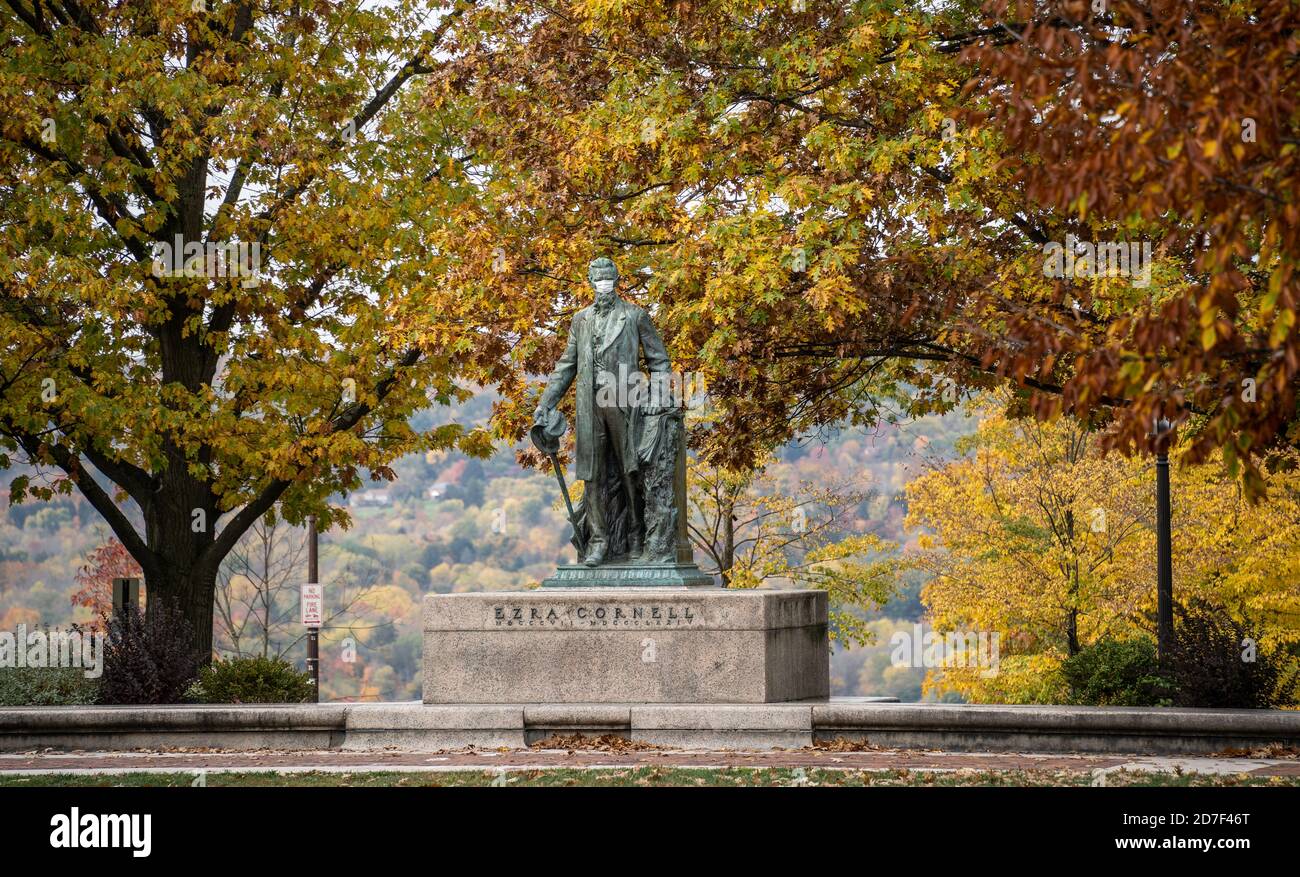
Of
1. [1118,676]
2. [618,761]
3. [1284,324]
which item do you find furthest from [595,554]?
[1284,324]

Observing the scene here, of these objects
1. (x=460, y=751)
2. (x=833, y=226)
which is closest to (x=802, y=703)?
(x=460, y=751)

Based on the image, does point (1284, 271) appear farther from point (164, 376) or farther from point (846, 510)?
point (846, 510)

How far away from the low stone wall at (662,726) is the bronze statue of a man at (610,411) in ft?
5.78

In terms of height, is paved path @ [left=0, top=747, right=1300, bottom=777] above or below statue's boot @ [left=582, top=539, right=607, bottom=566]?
below

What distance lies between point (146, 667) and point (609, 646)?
4.84 meters

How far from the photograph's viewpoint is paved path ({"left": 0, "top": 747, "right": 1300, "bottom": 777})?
11.1 meters

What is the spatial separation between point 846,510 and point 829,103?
20564 millimetres

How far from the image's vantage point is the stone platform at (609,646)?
1311 cm

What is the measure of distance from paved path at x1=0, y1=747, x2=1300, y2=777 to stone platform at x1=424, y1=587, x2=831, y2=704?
91 centimetres

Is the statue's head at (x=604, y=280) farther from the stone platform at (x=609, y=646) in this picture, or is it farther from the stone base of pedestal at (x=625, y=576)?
the stone platform at (x=609, y=646)

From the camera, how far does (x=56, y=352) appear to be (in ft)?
66.2

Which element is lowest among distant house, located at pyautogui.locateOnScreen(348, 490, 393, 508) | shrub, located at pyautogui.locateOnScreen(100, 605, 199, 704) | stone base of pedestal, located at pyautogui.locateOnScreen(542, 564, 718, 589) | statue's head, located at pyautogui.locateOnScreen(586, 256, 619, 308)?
shrub, located at pyautogui.locateOnScreen(100, 605, 199, 704)

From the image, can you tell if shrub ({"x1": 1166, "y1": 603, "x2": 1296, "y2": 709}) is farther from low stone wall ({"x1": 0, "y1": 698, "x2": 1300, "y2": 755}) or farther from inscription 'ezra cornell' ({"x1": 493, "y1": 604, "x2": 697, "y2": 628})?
inscription 'ezra cornell' ({"x1": 493, "y1": 604, "x2": 697, "y2": 628})

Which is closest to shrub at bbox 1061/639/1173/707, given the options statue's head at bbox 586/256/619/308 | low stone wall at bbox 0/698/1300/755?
low stone wall at bbox 0/698/1300/755
